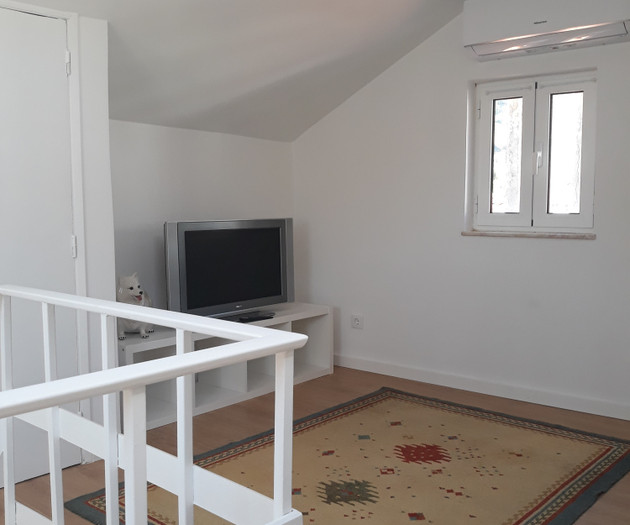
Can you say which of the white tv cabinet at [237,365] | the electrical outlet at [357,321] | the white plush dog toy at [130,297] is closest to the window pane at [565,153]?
the electrical outlet at [357,321]

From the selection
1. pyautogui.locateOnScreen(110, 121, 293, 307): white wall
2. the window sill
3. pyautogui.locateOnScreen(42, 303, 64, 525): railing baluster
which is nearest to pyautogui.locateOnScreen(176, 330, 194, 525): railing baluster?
pyautogui.locateOnScreen(42, 303, 64, 525): railing baluster

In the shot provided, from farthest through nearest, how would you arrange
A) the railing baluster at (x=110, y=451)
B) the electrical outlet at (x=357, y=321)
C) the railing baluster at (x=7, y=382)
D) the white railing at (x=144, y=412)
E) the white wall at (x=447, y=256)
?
the electrical outlet at (x=357, y=321)
the white wall at (x=447, y=256)
the railing baluster at (x=7, y=382)
the railing baluster at (x=110, y=451)
the white railing at (x=144, y=412)

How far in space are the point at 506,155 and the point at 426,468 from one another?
6.60ft

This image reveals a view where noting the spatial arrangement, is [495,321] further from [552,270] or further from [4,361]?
[4,361]

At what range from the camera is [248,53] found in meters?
3.63

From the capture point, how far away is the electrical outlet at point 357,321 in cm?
475

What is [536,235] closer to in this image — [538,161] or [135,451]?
[538,161]

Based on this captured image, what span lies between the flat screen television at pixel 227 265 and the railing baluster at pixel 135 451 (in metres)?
2.59

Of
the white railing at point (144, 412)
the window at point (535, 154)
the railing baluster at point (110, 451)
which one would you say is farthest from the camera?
the window at point (535, 154)

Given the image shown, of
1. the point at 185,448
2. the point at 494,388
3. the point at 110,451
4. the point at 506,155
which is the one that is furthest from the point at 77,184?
the point at 494,388

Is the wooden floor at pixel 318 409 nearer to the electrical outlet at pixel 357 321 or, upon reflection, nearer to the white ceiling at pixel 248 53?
the electrical outlet at pixel 357 321

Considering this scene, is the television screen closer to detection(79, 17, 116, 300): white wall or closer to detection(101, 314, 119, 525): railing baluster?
detection(79, 17, 116, 300): white wall

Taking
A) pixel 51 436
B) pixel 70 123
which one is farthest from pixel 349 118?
pixel 51 436

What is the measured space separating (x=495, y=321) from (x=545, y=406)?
559 millimetres
